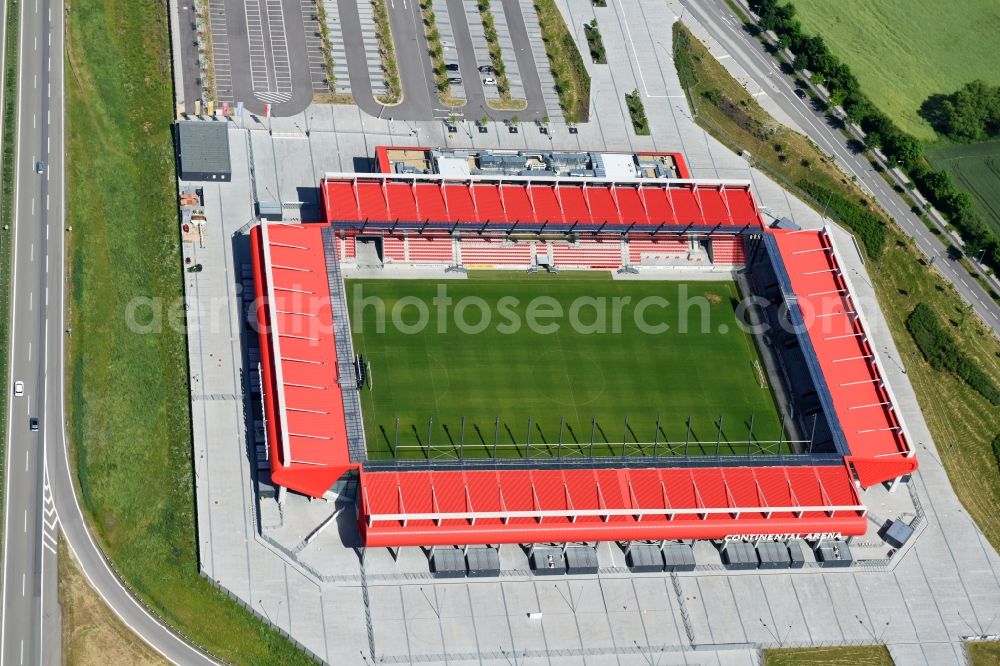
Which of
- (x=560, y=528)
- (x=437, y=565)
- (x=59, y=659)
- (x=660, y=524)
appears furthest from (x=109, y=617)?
(x=660, y=524)

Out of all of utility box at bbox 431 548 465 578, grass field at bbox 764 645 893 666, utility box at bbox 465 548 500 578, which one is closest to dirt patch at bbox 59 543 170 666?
utility box at bbox 431 548 465 578

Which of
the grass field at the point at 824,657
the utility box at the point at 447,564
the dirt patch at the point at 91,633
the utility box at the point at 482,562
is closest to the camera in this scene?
the dirt patch at the point at 91,633

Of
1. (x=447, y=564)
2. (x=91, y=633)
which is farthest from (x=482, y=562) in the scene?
(x=91, y=633)

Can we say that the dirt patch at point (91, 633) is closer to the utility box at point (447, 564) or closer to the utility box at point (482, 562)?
the utility box at point (447, 564)

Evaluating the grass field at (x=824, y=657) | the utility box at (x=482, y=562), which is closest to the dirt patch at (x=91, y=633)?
the utility box at (x=482, y=562)

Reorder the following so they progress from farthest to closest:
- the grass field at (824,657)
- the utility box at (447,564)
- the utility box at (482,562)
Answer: the utility box at (482,562), the utility box at (447,564), the grass field at (824,657)

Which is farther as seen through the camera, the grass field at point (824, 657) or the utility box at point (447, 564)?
the utility box at point (447, 564)

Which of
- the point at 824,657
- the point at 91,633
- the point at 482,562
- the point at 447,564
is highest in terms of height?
the point at 447,564

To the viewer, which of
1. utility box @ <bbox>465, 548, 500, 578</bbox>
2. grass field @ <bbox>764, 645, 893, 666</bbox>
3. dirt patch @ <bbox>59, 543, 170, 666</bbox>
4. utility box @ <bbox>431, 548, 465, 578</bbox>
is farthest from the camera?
utility box @ <bbox>465, 548, 500, 578</bbox>

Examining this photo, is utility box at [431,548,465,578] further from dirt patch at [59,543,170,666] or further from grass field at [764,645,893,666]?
grass field at [764,645,893,666]

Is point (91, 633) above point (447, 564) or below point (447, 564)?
below

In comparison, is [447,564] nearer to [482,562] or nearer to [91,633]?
[482,562]

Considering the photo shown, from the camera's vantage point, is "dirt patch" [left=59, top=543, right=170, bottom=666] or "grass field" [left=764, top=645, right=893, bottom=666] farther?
"grass field" [left=764, top=645, right=893, bottom=666]

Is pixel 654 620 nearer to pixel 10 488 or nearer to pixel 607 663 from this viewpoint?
pixel 607 663
